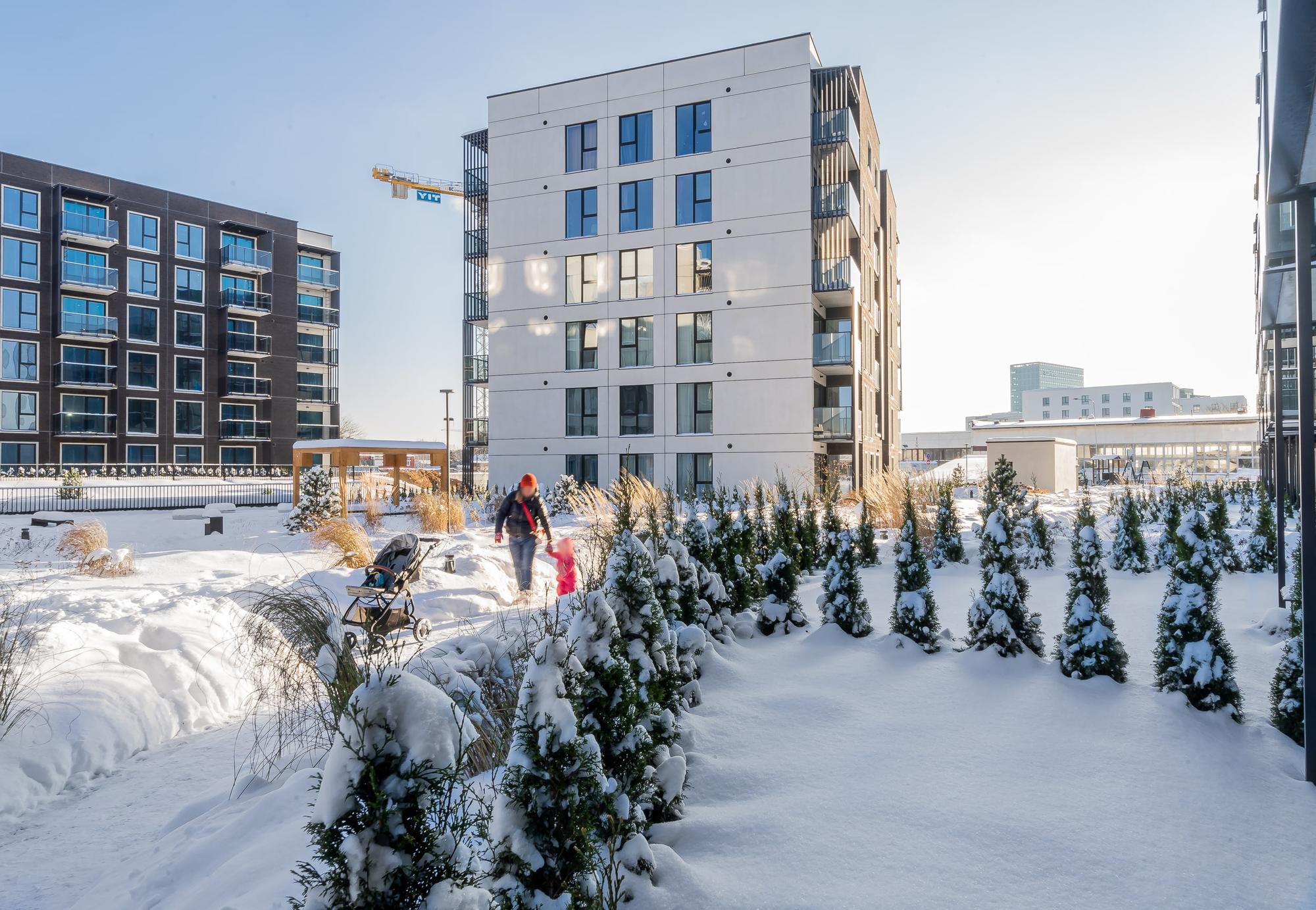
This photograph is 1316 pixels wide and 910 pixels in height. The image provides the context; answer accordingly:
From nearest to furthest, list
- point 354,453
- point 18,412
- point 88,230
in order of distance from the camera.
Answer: point 354,453, point 18,412, point 88,230

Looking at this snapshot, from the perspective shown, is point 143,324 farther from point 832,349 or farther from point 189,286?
point 832,349

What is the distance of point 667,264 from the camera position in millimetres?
25422

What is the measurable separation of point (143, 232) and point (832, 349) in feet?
127

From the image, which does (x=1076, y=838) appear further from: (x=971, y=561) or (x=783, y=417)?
(x=783, y=417)

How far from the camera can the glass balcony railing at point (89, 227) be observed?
1447 inches

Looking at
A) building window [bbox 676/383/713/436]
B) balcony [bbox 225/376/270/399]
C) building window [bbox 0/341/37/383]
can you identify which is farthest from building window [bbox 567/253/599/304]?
building window [bbox 0/341/37/383]

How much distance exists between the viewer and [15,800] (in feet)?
14.3

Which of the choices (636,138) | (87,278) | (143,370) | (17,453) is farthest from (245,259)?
(636,138)

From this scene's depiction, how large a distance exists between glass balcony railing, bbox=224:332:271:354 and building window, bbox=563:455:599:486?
27760 millimetres

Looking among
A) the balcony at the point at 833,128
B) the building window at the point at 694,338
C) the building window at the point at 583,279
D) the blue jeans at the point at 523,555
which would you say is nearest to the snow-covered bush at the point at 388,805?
the blue jeans at the point at 523,555

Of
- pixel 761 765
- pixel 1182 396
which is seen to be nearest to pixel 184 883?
pixel 761 765

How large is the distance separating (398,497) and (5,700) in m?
16.3

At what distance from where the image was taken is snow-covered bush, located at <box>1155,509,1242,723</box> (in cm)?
414

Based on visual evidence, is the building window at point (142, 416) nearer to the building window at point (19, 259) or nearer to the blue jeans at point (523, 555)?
the building window at point (19, 259)
